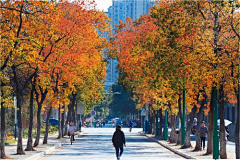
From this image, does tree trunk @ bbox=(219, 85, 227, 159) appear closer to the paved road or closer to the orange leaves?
the orange leaves

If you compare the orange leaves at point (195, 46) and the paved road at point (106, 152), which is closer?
the orange leaves at point (195, 46)

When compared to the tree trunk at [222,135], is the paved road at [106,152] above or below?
below

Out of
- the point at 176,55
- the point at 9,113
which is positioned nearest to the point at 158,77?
the point at 176,55

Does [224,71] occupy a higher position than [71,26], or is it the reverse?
[71,26]

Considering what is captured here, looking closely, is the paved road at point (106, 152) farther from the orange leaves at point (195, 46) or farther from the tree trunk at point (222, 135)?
the orange leaves at point (195, 46)

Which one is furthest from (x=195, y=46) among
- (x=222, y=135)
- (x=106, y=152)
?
(x=106, y=152)

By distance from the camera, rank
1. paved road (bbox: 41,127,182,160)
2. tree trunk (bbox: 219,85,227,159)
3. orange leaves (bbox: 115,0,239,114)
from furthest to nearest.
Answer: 1. paved road (bbox: 41,127,182,160)
2. tree trunk (bbox: 219,85,227,159)
3. orange leaves (bbox: 115,0,239,114)

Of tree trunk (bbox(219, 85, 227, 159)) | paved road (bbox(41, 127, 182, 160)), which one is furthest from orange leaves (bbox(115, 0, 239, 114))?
paved road (bbox(41, 127, 182, 160))

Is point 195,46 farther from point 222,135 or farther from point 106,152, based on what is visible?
point 106,152

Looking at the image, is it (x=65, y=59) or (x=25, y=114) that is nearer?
(x=65, y=59)

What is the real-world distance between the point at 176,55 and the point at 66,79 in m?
13.7

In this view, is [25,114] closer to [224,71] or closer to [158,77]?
[158,77]

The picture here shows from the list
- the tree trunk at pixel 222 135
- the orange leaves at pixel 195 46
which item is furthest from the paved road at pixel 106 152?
the orange leaves at pixel 195 46

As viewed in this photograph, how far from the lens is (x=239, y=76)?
2538cm
